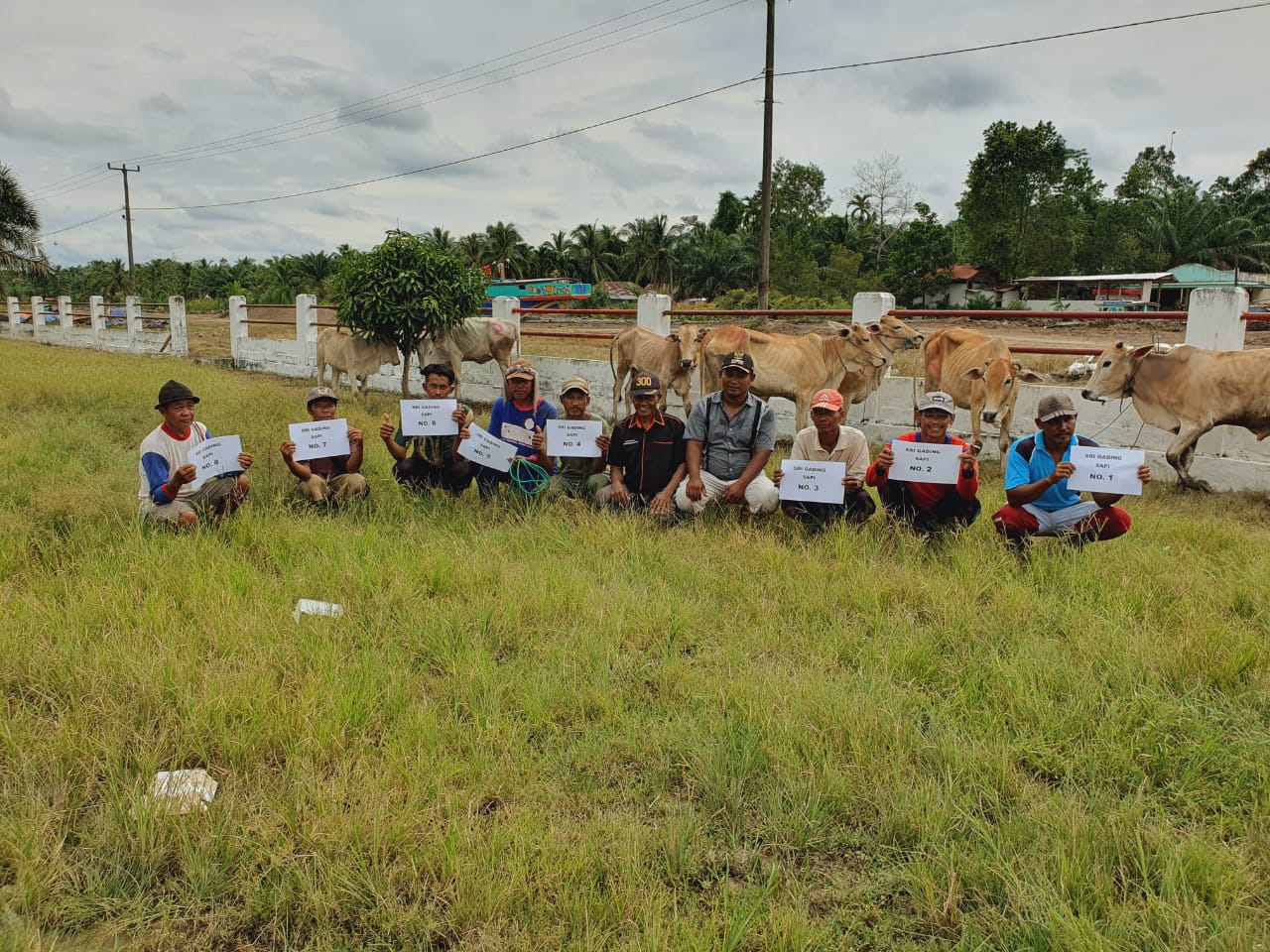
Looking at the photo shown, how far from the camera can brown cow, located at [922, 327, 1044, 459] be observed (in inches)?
318

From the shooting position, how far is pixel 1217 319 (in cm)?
738

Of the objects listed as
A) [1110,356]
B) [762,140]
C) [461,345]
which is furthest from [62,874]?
[762,140]

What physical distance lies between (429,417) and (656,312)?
18.6 feet

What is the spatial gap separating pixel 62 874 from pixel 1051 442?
4.87 m

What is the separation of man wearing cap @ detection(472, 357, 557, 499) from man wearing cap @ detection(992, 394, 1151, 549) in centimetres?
318

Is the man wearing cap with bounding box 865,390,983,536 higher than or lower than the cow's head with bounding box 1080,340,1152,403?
lower

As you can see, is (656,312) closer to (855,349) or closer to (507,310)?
(507,310)

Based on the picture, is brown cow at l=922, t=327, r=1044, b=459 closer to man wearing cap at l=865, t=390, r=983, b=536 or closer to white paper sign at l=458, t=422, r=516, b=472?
man wearing cap at l=865, t=390, r=983, b=536

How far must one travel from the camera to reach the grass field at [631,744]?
2.24 meters

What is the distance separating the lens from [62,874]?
7.66ft

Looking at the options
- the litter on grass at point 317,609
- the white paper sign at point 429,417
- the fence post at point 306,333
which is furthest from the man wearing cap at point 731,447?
the fence post at point 306,333

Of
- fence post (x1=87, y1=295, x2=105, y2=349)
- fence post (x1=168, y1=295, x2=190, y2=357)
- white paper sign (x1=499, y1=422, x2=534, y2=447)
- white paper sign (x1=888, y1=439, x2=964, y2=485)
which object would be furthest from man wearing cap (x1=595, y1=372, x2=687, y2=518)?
fence post (x1=87, y1=295, x2=105, y2=349)

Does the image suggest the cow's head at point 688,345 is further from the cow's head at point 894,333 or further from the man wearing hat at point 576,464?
the man wearing hat at point 576,464

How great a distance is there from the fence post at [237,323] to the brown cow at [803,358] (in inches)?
547
